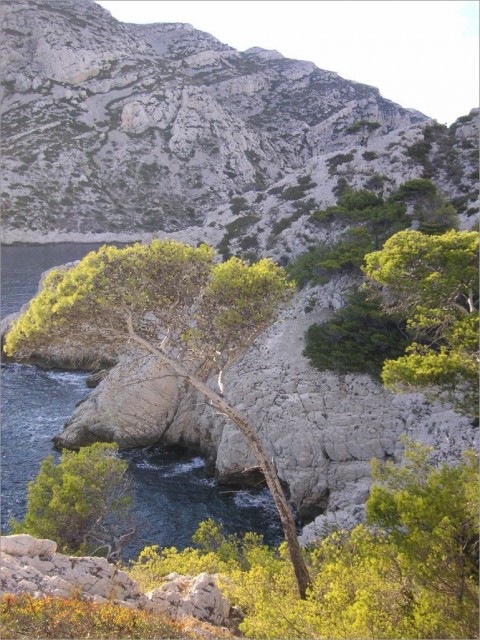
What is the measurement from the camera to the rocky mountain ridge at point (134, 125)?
10175cm

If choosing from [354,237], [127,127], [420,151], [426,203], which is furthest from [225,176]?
[354,237]

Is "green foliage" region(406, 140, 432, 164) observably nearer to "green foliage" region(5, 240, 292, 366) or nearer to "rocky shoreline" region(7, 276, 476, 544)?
"rocky shoreline" region(7, 276, 476, 544)

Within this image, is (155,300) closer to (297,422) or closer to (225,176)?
(297,422)

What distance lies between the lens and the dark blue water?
21844 mm

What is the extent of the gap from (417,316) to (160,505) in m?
17.7

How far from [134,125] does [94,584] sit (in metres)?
124

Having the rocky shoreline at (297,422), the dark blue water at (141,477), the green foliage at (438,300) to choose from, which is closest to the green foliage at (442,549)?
the green foliage at (438,300)

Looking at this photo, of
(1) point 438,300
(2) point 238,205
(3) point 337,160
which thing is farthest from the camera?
(2) point 238,205

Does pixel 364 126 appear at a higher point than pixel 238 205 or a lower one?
higher

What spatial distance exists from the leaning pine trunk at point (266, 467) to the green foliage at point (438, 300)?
4595 mm

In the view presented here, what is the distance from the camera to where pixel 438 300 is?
11.2 meters

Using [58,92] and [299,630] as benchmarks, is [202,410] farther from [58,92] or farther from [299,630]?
[58,92]

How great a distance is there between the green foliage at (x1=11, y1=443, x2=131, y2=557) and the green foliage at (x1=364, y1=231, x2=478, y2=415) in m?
12.4

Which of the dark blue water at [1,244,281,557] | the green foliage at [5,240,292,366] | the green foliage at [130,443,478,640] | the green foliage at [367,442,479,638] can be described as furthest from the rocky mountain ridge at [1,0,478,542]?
the green foliage at [367,442,479,638]
